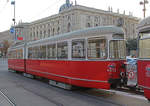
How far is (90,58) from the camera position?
8508 millimetres

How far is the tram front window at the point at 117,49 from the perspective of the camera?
8.12 metres

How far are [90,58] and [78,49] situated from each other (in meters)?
0.91

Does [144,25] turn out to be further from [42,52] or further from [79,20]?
[79,20]

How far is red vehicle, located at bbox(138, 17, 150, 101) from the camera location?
6211 mm

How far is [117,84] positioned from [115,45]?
1.64 metres

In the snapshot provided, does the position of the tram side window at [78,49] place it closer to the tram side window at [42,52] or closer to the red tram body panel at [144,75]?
the red tram body panel at [144,75]

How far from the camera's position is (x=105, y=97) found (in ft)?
28.3

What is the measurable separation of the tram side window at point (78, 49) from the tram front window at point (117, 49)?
53.0 inches

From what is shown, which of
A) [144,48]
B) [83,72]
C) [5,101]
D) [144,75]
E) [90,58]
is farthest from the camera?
[83,72]

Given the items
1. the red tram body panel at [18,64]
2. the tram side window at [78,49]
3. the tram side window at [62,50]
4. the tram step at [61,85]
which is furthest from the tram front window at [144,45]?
the red tram body panel at [18,64]

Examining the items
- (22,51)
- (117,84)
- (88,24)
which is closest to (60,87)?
(117,84)

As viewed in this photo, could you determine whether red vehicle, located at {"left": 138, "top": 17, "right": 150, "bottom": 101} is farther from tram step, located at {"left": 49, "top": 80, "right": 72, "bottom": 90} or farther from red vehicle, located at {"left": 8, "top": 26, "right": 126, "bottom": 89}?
tram step, located at {"left": 49, "top": 80, "right": 72, "bottom": 90}

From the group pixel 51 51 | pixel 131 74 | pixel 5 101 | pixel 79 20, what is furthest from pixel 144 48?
pixel 79 20

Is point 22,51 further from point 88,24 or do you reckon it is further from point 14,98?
point 88,24
